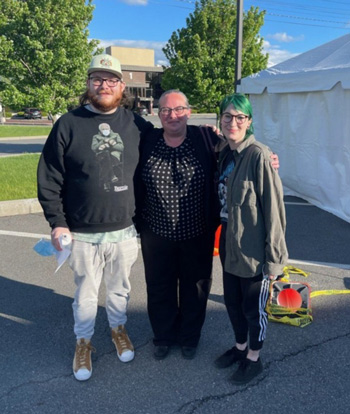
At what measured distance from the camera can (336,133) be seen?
626 centimetres

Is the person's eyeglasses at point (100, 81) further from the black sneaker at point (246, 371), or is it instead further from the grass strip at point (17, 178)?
the grass strip at point (17, 178)

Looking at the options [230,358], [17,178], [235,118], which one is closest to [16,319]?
[230,358]

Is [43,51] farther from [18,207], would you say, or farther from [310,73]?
[310,73]

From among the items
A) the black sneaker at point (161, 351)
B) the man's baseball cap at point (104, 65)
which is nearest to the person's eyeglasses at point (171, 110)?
the man's baseball cap at point (104, 65)

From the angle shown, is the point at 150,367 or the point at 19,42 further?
the point at 19,42

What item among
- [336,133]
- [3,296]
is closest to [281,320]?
[3,296]

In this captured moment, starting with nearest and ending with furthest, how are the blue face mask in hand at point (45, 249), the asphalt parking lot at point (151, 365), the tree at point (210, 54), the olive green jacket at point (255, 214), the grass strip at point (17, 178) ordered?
the olive green jacket at point (255, 214) → the asphalt parking lot at point (151, 365) → the blue face mask in hand at point (45, 249) → the grass strip at point (17, 178) → the tree at point (210, 54)

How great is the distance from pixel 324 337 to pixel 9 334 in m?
2.44

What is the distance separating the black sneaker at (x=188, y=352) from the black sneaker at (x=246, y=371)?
13.7 inches

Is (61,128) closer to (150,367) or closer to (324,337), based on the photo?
(150,367)

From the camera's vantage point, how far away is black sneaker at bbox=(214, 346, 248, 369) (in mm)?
2562

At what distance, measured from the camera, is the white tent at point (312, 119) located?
610cm

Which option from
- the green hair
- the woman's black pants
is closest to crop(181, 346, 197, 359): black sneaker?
the woman's black pants

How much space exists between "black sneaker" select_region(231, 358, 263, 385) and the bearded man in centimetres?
96
